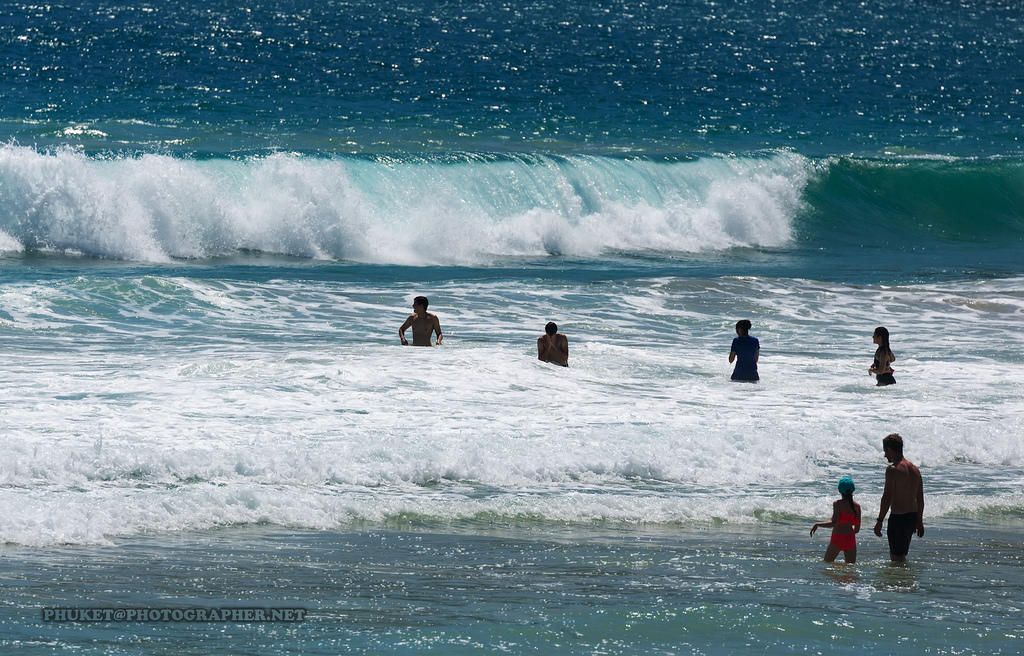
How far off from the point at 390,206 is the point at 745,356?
14.6m

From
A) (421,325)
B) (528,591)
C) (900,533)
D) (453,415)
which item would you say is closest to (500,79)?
(421,325)

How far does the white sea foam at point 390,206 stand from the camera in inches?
957

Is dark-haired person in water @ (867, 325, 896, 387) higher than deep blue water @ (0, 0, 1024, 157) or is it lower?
lower

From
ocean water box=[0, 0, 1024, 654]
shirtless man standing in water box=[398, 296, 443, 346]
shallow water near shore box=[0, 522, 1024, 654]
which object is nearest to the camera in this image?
shallow water near shore box=[0, 522, 1024, 654]

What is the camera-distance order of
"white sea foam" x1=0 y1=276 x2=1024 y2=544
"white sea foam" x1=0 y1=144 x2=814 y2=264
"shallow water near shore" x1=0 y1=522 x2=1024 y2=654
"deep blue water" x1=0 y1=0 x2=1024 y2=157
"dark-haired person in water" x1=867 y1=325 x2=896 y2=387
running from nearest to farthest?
"shallow water near shore" x1=0 y1=522 x2=1024 y2=654, "white sea foam" x1=0 y1=276 x2=1024 y2=544, "dark-haired person in water" x1=867 y1=325 x2=896 y2=387, "white sea foam" x1=0 y1=144 x2=814 y2=264, "deep blue water" x1=0 y1=0 x2=1024 y2=157

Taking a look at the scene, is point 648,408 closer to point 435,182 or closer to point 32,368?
point 32,368

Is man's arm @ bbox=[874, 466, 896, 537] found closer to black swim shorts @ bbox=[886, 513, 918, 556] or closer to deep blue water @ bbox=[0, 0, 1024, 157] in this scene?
black swim shorts @ bbox=[886, 513, 918, 556]

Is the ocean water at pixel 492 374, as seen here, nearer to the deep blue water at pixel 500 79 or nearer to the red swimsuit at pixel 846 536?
the red swimsuit at pixel 846 536

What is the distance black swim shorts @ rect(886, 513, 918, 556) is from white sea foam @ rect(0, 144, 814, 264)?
1694cm

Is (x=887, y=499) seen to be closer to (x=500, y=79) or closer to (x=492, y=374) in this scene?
(x=492, y=374)

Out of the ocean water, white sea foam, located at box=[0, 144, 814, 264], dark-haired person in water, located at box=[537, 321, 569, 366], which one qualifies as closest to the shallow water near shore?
the ocean water

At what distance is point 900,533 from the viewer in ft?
28.6

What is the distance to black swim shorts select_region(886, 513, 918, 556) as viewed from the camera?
8711 millimetres

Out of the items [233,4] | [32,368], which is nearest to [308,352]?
[32,368]
